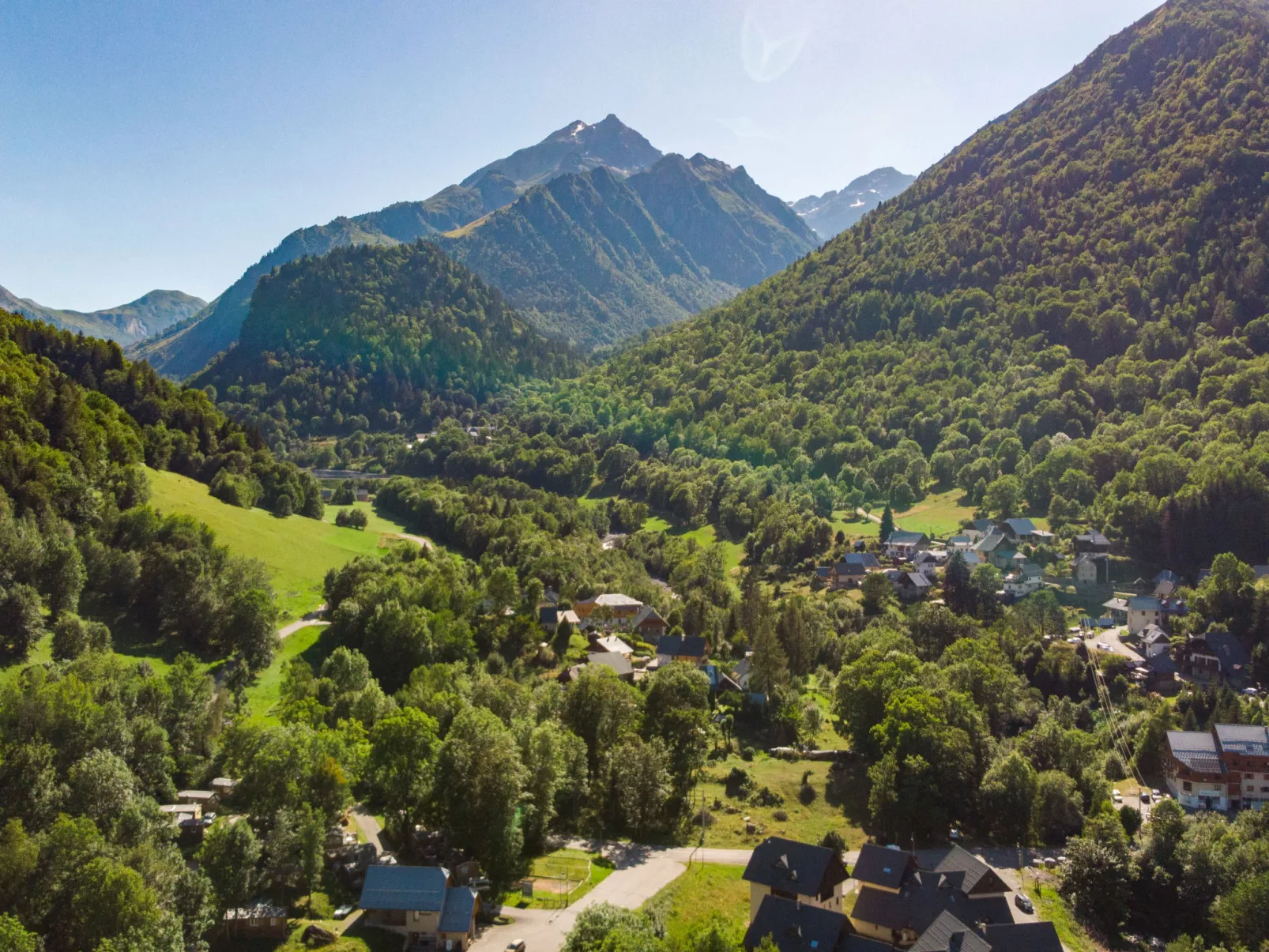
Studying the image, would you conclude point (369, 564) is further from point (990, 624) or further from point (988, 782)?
point (990, 624)

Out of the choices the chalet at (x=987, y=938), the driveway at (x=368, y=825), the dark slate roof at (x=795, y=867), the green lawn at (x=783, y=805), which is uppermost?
the driveway at (x=368, y=825)

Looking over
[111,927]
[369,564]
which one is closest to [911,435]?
[369,564]

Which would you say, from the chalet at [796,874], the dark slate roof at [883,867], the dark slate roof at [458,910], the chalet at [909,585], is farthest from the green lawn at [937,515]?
the dark slate roof at [458,910]

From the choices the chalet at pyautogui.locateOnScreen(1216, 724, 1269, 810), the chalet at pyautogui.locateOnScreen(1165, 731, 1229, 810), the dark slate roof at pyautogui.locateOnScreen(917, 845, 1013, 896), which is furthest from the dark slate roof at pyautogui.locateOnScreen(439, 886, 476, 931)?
the chalet at pyautogui.locateOnScreen(1216, 724, 1269, 810)

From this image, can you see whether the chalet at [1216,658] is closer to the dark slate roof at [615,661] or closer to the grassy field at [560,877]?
the dark slate roof at [615,661]

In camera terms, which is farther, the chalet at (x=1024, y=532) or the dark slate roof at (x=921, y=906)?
the chalet at (x=1024, y=532)
